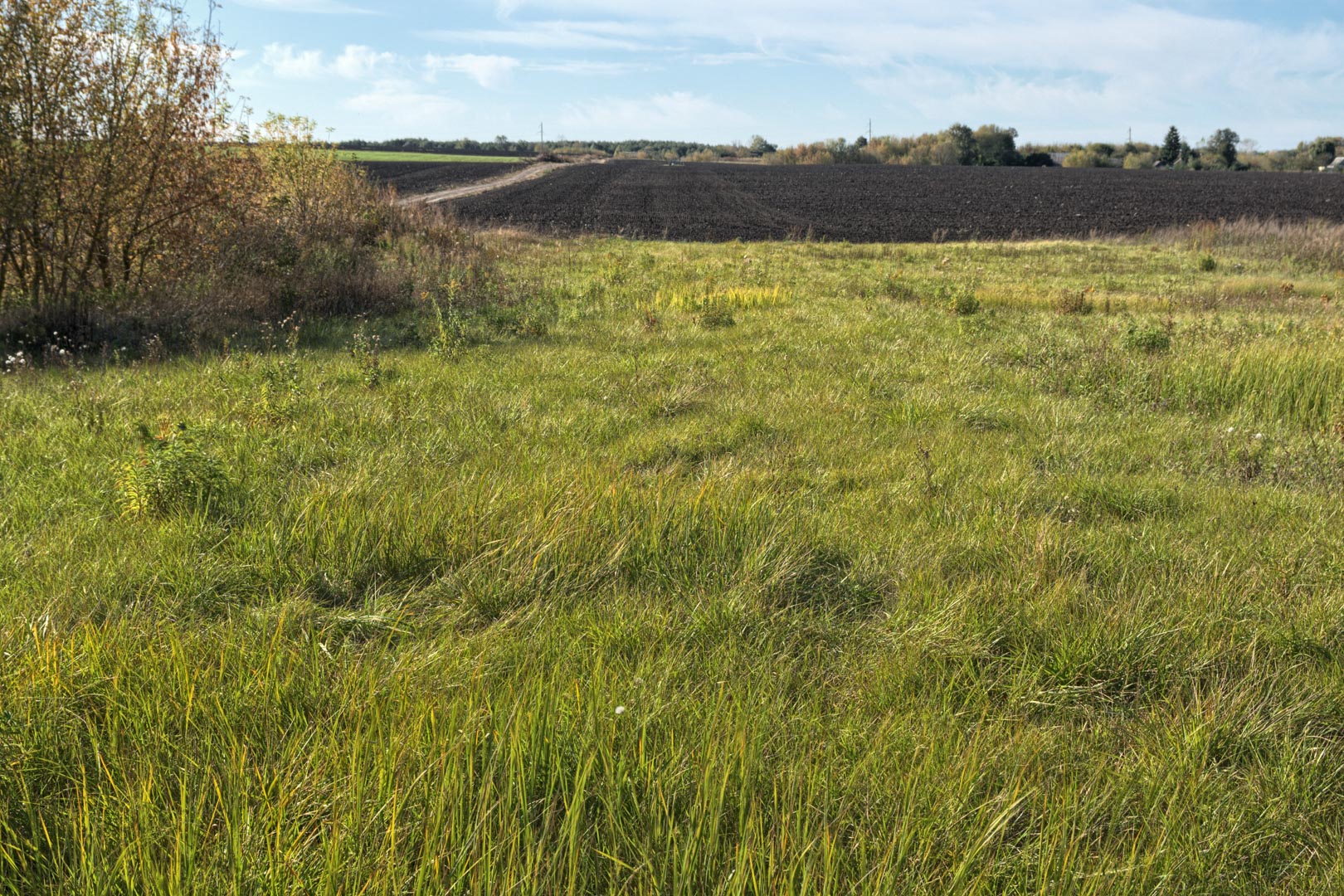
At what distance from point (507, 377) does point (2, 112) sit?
670cm

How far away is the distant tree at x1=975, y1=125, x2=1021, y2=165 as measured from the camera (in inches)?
4018

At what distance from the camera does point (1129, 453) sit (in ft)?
17.9

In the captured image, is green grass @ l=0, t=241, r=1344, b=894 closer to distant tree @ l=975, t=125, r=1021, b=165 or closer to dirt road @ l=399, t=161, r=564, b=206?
dirt road @ l=399, t=161, r=564, b=206

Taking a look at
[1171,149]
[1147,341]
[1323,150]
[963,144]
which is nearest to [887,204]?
[1147,341]

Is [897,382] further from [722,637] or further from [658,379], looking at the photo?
[722,637]

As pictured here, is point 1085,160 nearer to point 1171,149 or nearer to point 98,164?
point 1171,149

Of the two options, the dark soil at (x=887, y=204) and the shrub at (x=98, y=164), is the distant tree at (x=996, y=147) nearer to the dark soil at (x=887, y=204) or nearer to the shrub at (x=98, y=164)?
the dark soil at (x=887, y=204)

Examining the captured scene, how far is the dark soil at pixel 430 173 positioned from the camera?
167 ft

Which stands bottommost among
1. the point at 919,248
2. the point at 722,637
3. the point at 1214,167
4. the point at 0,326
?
the point at 722,637

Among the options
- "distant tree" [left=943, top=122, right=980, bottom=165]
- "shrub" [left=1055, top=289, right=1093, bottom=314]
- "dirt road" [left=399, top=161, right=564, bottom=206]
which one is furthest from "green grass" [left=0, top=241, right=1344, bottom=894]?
"distant tree" [left=943, top=122, right=980, bottom=165]

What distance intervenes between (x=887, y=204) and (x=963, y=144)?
7218cm

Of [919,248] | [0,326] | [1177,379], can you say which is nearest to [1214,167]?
[919,248]

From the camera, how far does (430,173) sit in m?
62.6

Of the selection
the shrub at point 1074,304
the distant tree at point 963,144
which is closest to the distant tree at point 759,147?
the distant tree at point 963,144
